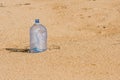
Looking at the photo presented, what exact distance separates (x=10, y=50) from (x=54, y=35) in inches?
90.1

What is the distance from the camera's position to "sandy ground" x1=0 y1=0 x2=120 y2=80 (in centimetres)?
557

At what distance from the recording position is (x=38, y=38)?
22.4 feet

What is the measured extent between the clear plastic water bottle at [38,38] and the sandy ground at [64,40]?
0.17 m

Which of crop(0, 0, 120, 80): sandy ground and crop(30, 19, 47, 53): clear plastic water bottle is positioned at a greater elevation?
crop(30, 19, 47, 53): clear plastic water bottle

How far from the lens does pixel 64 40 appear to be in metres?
8.55

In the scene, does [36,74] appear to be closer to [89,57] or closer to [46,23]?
[89,57]

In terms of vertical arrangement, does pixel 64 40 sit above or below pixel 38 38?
below

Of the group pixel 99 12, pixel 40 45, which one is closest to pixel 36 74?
pixel 40 45

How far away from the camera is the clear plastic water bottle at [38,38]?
21.9ft

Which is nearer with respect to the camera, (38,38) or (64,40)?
(38,38)

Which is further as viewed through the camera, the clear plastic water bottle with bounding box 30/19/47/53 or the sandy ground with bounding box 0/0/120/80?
the clear plastic water bottle with bounding box 30/19/47/53

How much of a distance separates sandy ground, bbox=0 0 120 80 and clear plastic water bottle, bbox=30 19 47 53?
0.54 ft

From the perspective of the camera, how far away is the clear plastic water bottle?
6.69 meters

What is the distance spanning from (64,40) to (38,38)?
5.81ft
